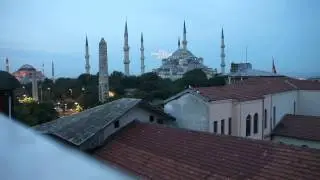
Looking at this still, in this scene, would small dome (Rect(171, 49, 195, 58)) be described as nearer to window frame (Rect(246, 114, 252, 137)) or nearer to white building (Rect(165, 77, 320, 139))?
white building (Rect(165, 77, 320, 139))

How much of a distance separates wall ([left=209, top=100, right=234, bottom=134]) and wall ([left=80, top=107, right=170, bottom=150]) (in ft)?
7.03

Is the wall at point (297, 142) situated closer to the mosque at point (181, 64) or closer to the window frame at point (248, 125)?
the window frame at point (248, 125)

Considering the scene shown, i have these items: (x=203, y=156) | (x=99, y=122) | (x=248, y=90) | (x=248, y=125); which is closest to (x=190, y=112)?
(x=248, y=125)

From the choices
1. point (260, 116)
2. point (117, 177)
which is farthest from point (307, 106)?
point (117, 177)

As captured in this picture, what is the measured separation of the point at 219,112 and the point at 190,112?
49.0 inches

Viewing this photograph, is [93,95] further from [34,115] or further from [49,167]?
[49,167]

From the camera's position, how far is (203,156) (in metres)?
9.29

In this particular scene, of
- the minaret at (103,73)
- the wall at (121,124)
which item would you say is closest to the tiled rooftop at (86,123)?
the wall at (121,124)

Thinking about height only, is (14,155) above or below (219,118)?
above

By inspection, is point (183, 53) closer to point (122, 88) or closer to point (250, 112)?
point (122, 88)

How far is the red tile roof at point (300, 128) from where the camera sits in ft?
55.2

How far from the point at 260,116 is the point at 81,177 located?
1709cm

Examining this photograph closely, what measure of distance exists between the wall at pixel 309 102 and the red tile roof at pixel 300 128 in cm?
429

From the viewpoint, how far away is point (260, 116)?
17406 millimetres
